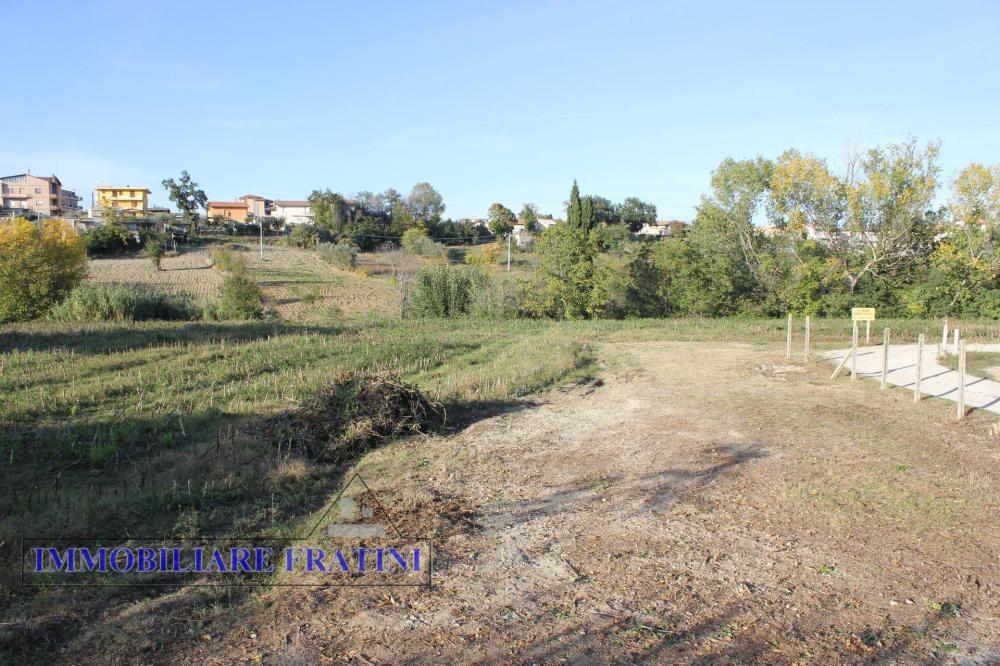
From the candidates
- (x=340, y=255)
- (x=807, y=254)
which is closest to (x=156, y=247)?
(x=340, y=255)

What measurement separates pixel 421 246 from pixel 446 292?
34638mm

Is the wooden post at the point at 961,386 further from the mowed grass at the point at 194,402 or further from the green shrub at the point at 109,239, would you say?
the green shrub at the point at 109,239

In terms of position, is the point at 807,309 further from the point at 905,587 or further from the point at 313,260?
the point at 313,260

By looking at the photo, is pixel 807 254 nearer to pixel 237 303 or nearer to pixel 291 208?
pixel 237 303

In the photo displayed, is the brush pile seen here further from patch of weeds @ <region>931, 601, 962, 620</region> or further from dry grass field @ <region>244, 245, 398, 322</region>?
dry grass field @ <region>244, 245, 398, 322</region>

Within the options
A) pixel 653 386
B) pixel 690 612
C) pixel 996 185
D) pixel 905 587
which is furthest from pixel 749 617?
pixel 996 185

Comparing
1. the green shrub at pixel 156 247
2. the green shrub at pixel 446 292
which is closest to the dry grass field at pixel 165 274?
the green shrub at pixel 156 247

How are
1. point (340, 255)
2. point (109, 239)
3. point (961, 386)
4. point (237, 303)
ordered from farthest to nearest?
point (109, 239), point (340, 255), point (237, 303), point (961, 386)

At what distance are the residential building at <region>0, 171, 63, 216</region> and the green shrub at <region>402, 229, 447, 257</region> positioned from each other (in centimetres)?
5878

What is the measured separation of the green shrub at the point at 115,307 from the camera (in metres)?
28.9

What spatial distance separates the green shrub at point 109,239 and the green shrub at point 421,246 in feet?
89.1

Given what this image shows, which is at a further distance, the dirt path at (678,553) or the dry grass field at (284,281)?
the dry grass field at (284,281)

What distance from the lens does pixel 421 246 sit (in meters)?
70.0

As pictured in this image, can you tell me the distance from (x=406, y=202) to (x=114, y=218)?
3598cm
